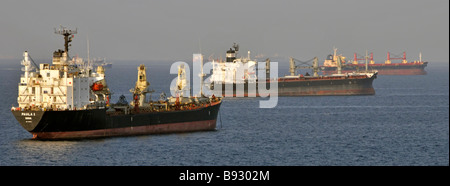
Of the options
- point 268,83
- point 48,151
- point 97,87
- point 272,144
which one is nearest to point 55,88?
point 97,87

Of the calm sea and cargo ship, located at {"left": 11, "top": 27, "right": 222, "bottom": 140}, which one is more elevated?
cargo ship, located at {"left": 11, "top": 27, "right": 222, "bottom": 140}

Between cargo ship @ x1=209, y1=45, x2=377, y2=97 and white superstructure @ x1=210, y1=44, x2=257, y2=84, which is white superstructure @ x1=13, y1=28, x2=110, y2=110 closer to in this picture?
cargo ship @ x1=209, y1=45, x2=377, y2=97

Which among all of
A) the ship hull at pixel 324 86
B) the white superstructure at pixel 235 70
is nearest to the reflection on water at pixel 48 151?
the white superstructure at pixel 235 70

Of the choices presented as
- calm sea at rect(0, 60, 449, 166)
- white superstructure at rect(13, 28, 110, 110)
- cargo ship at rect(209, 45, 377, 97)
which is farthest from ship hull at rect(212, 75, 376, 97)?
white superstructure at rect(13, 28, 110, 110)

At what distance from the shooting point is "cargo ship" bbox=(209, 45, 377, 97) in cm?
12500

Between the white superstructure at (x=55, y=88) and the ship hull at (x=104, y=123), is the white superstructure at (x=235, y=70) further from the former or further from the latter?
the white superstructure at (x=55, y=88)

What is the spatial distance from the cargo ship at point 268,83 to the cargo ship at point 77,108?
5598 centimetres

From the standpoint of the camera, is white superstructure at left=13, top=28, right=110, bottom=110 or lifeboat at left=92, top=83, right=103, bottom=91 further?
lifeboat at left=92, top=83, right=103, bottom=91

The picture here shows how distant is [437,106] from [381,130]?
3582cm

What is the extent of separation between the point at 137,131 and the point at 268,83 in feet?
212

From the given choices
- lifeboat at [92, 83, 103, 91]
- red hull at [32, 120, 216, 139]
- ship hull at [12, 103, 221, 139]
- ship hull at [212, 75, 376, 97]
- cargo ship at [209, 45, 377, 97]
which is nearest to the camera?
ship hull at [12, 103, 221, 139]

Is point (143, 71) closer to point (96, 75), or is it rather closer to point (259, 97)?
point (96, 75)

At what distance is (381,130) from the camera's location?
242 ft

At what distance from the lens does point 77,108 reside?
204 ft
